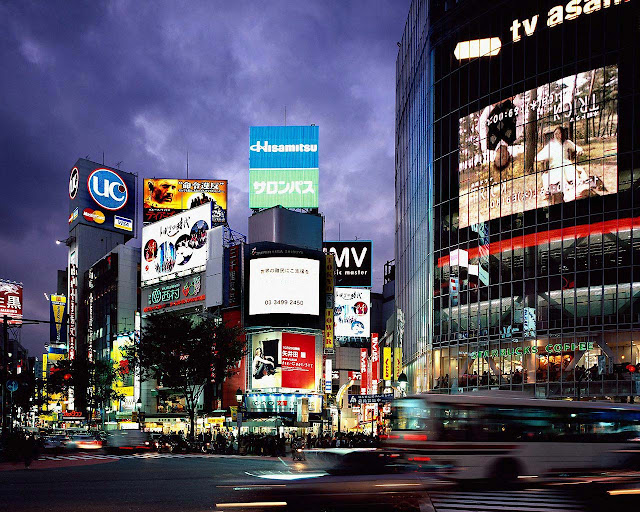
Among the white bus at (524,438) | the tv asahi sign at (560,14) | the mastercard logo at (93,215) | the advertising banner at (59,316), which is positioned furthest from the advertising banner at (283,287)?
the advertising banner at (59,316)

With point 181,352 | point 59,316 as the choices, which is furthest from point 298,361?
point 59,316

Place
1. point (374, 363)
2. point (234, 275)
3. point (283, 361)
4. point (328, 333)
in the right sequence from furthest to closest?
point (374, 363) → point (234, 275) → point (328, 333) → point (283, 361)

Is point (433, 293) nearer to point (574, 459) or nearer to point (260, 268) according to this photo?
point (260, 268)

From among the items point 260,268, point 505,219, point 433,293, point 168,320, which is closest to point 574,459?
point 505,219

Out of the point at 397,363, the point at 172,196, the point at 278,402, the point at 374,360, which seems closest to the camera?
the point at 278,402

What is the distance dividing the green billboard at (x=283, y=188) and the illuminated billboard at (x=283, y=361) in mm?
19339

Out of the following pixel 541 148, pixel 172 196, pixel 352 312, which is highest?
pixel 172 196

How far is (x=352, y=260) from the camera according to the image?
4444 inches

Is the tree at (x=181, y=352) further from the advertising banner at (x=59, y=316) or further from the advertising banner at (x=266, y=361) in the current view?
the advertising banner at (x=59, y=316)

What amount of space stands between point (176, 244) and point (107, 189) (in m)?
50.7

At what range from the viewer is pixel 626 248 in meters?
52.8

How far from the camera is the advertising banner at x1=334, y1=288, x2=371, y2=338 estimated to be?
108188 mm

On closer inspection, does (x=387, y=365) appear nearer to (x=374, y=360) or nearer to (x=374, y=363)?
(x=374, y=360)

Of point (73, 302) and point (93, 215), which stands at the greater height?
point (93, 215)
